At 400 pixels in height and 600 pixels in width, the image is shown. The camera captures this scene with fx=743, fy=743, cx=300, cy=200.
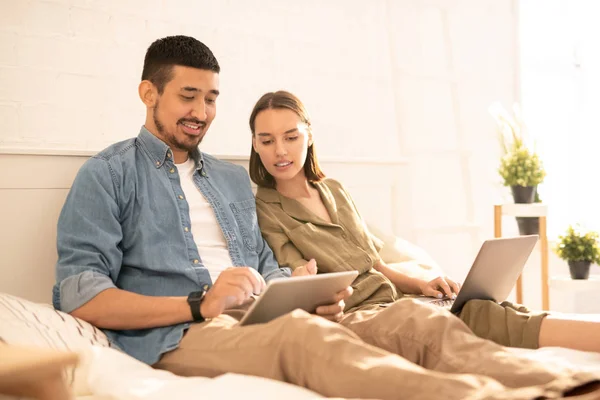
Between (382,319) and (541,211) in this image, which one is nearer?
(382,319)

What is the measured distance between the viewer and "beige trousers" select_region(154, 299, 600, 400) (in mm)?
1193

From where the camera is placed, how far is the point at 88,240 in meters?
1.69

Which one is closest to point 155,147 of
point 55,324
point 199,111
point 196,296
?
point 199,111

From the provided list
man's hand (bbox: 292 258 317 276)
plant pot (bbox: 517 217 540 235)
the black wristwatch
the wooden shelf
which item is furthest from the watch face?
plant pot (bbox: 517 217 540 235)

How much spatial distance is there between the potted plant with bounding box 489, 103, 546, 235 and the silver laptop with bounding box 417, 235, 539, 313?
1.72 m

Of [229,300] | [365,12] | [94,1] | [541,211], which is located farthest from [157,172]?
[541,211]

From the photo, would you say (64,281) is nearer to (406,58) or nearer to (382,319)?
(382,319)

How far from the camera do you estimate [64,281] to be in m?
1.67

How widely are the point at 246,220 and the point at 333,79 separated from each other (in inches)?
57.2

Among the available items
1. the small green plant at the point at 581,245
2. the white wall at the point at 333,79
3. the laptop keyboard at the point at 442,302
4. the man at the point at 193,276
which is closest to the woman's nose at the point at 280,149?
the man at the point at 193,276

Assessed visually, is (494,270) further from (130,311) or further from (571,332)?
(130,311)

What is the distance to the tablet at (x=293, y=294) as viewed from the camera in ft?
4.63

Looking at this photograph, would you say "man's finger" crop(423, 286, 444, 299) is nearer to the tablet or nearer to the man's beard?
the tablet

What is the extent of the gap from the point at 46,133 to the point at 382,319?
1308 millimetres
